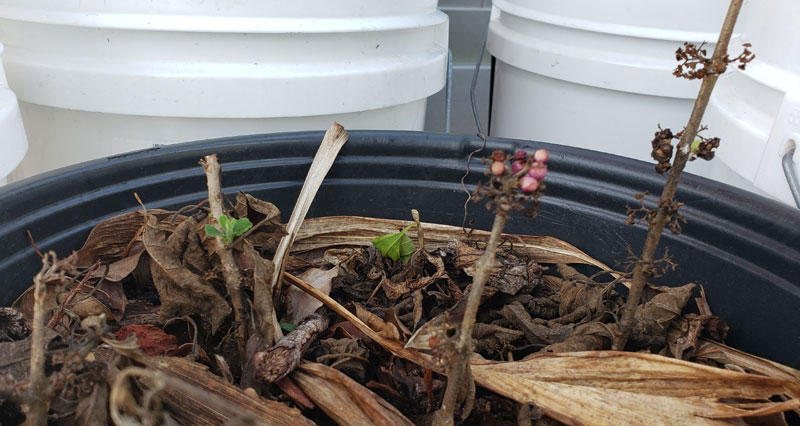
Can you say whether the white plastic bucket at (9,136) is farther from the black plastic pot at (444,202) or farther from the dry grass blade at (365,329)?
the dry grass blade at (365,329)

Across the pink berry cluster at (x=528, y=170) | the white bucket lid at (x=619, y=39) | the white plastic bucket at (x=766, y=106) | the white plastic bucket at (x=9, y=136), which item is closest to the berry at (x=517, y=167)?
the pink berry cluster at (x=528, y=170)

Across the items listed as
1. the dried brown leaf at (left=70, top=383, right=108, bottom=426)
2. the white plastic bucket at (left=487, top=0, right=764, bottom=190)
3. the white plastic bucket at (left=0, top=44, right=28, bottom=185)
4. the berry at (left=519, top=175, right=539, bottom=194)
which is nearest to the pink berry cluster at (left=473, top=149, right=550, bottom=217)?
the berry at (left=519, top=175, right=539, bottom=194)

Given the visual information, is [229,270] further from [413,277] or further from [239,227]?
[413,277]

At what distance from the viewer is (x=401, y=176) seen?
0.67 metres

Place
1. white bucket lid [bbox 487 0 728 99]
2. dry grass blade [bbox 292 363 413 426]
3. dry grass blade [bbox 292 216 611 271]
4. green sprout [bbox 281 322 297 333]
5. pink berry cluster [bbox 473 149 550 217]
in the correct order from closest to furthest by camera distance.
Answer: pink berry cluster [bbox 473 149 550 217]
dry grass blade [bbox 292 363 413 426]
green sprout [bbox 281 322 297 333]
dry grass blade [bbox 292 216 611 271]
white bucket lid [bbox 487 0 728 99]

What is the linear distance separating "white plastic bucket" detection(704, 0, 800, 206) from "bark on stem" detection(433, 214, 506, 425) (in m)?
0.35

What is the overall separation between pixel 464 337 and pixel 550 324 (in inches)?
8.2

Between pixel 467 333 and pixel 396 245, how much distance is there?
0.26 meters

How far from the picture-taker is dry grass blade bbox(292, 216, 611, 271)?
64 centimetres

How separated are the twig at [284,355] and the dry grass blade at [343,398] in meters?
0.01

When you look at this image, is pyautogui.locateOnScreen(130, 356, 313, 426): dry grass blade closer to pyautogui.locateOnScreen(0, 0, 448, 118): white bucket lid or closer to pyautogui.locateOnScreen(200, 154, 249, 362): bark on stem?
pyautogui.locateOnScreen(200, 154, 249, 362): bark on stem

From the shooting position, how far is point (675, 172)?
0.43 meters

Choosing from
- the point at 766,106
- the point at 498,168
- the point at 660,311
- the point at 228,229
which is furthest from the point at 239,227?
the point at 766,106

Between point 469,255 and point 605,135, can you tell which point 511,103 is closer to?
point 605,135
